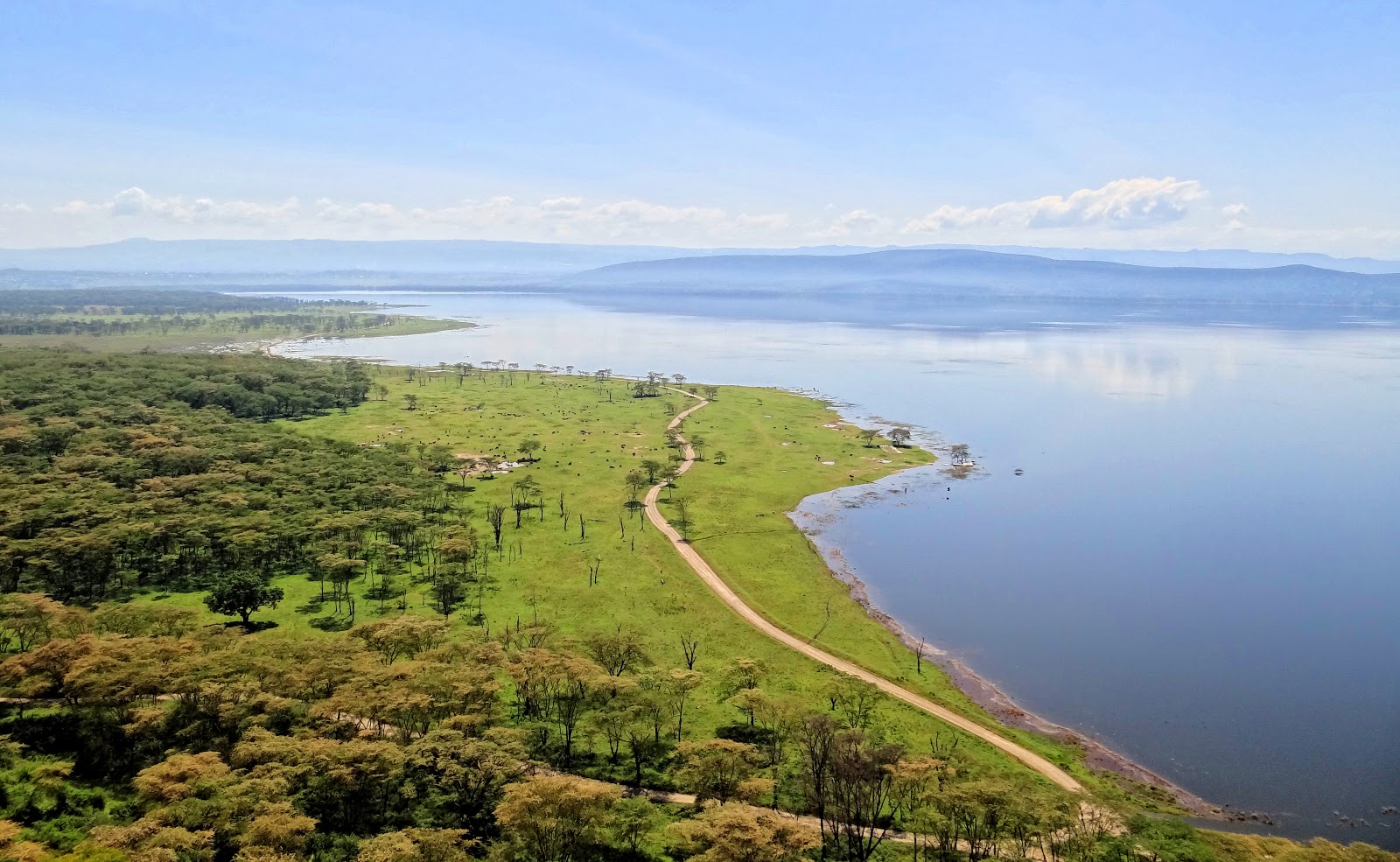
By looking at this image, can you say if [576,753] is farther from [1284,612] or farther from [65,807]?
[1284,612]

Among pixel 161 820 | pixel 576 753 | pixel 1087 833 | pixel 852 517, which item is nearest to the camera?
pixel 161 820

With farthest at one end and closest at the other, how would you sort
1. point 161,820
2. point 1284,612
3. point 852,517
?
point 852,517
point 1284,612
point 161,820

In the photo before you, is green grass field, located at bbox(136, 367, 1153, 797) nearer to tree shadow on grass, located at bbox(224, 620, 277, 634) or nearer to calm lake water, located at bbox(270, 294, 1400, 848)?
tree shadow on grass, located at bbox(224, 620, 277, 634)

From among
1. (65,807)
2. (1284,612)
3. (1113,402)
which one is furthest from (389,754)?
(1113,402)

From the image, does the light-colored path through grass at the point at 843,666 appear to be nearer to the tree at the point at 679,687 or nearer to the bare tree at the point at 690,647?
the bare tree at the point at 690,647

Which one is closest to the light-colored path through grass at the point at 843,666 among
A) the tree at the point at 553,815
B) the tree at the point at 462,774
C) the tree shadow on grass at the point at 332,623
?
the tree at the point at 553,815

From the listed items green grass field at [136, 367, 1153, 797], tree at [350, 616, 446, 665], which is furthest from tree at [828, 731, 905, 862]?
tree at [350, 616, 446, 665]

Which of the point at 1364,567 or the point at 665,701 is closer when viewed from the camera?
the point at 665,701
